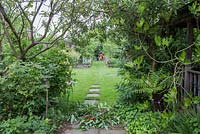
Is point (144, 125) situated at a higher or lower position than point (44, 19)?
lower

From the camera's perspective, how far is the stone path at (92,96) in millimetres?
6716

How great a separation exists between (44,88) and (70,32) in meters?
1.85

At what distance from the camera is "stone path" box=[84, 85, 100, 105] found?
6716mm

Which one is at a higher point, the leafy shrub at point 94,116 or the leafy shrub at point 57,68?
the leafy shrub at point 57,68

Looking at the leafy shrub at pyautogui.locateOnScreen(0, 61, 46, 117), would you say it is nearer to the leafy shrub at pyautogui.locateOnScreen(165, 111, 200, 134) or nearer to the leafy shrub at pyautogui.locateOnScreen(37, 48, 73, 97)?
the leafy shrub at pyautogui.locateOnScreen(37, 48, 73, 97)

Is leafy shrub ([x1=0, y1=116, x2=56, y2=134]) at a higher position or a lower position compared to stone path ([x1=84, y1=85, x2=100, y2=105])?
higher

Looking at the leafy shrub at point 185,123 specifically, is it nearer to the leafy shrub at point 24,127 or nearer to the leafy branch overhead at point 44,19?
the leafy shrub at point 24,127

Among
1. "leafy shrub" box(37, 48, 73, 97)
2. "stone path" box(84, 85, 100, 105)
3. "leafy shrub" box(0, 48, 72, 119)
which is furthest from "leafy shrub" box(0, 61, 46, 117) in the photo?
"stone path" box(84, 85, 100, 105)

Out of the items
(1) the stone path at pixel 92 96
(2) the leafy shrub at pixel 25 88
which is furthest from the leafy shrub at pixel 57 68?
(1) the stone path at pixel 92 96

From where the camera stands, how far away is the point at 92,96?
7.64 m

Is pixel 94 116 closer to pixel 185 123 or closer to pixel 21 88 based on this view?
pixel 21 88

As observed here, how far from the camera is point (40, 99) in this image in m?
4.84

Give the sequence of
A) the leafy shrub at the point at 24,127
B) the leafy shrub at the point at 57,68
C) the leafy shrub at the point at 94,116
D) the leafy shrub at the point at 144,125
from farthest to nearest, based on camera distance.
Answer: the leafy shrub at the point at 57,68
the leafy shrub at the point at 94,116
the leafy shrub at the point at 144,125
the leafy shrub at the point at 24,127

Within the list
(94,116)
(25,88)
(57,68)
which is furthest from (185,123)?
(57,68)
